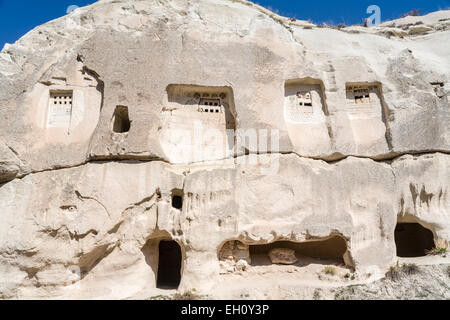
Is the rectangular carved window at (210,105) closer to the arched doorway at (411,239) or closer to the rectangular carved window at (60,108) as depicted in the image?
the rectangular carved window at (60,108)

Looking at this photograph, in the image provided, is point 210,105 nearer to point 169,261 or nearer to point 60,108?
point 60,108

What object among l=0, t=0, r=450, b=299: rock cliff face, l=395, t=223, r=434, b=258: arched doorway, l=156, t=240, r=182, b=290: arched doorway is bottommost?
l=156, t=240, r=182, b=290: arched doorway

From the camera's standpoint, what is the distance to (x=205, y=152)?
29.1ft

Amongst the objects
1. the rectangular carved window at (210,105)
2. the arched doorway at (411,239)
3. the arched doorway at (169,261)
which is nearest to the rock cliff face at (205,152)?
the rectangular carved window at (210,105)

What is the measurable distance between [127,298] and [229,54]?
5542 mm

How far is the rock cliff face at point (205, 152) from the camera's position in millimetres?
7684

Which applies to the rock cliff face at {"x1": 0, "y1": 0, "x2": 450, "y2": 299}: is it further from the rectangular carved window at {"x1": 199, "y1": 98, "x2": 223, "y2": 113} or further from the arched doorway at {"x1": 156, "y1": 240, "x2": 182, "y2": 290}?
the arched doorway at {"x1": 156, "y1": 240, "x2": 182, "y2": 290}

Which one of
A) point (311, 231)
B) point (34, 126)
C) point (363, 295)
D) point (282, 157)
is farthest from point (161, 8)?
point (363, 295)

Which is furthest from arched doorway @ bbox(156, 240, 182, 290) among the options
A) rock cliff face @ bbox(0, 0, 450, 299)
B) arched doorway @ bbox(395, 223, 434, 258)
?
arched doorway @ bbox(395, 223, 434, 258)

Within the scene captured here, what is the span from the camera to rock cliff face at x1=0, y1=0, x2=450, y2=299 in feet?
25.2

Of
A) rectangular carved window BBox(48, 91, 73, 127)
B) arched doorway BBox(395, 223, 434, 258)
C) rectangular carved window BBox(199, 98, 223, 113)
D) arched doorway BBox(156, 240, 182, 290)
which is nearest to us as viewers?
rectangular carved window BBox(48, 91, 73, 127)

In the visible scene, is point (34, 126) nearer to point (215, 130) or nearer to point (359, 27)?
point (215, 130)

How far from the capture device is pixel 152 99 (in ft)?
27.3

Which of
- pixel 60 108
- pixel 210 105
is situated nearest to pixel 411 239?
pixel 210 105
